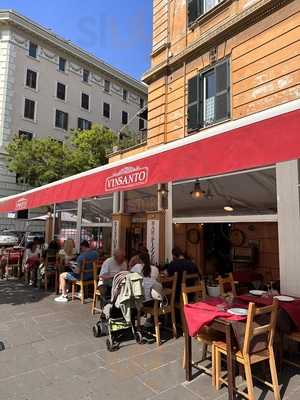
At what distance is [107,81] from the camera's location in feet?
109

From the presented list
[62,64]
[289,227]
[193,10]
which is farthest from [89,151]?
[289,227]

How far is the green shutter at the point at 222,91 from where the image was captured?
8.36m

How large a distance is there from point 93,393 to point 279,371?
227 cm

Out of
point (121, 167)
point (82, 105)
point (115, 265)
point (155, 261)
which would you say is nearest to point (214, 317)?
point (121, 167)

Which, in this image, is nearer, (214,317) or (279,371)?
(214,317)

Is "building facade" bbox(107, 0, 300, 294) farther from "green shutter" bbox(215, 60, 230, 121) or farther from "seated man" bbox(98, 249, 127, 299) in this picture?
"seated man" bbox(98, 249, 127, 299)

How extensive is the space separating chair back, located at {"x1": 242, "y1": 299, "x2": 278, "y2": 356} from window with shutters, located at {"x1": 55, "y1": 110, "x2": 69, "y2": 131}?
27.4 m

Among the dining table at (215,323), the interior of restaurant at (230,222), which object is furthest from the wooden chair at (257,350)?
the interior of restaurant at (230,222)

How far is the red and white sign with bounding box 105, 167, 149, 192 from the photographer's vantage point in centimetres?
431

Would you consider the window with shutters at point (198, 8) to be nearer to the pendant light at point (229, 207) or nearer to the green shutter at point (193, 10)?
the green shutter at point (193, 10)

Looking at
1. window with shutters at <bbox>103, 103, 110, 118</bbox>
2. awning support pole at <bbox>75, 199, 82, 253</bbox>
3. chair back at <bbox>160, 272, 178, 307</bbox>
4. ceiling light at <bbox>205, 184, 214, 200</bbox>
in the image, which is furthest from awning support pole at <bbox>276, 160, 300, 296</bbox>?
window with shutters at <bbox>103, 103, 110, 118</bbox>

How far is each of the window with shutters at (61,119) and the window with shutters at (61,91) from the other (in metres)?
1.38

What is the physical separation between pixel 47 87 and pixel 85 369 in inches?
1085

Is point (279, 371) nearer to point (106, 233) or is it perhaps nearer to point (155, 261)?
point (155, 261)
